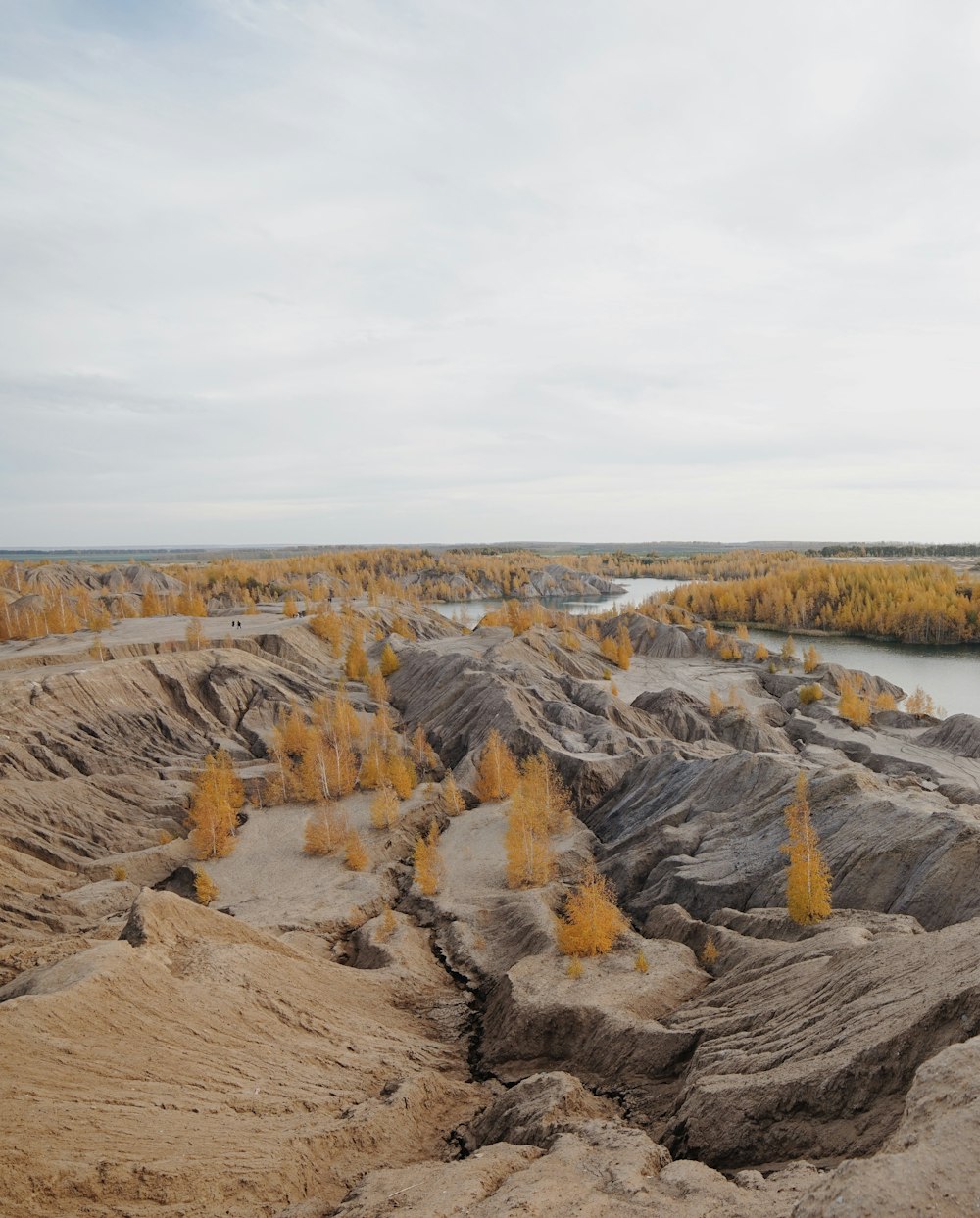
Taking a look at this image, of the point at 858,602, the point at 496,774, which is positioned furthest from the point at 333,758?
the point at 858,602

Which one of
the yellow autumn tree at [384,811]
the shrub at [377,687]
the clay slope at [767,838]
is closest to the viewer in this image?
the clay slope at [767,838]

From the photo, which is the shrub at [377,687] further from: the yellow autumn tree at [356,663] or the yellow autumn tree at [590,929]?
the yellow autumn tree at [590,929]

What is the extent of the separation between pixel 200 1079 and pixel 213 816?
21.8 m

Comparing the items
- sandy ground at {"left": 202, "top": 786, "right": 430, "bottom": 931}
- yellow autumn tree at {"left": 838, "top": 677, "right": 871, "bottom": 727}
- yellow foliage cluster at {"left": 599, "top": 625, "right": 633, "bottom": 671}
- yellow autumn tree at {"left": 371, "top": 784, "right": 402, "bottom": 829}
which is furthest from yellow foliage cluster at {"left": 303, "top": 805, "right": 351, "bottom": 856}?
yellow foliage cluster at {"left": 599, "top": 625, "right": 633, "bottom": 671}

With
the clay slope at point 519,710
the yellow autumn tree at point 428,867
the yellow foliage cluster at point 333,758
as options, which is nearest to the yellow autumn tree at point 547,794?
the clay slope at point 519,710

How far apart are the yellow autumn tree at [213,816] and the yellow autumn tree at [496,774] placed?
14.2m

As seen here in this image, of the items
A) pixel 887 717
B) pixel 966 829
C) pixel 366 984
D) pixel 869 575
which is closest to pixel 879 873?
pixel 966 829

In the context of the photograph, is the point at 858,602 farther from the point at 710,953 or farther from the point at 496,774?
the point at 710,953

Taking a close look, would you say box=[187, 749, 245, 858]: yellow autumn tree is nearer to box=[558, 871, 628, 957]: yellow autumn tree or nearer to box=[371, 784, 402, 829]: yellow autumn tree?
box=[371, 784, 402, 829]: yellow autumn tree

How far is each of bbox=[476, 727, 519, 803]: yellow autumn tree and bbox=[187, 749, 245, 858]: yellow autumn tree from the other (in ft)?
46.6

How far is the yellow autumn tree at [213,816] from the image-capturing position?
37.3 metres

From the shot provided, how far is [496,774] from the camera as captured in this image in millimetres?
43312

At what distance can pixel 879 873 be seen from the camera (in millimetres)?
26016

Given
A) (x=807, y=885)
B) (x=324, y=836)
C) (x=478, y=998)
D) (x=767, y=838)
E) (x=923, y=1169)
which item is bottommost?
(x=478, y=998)
